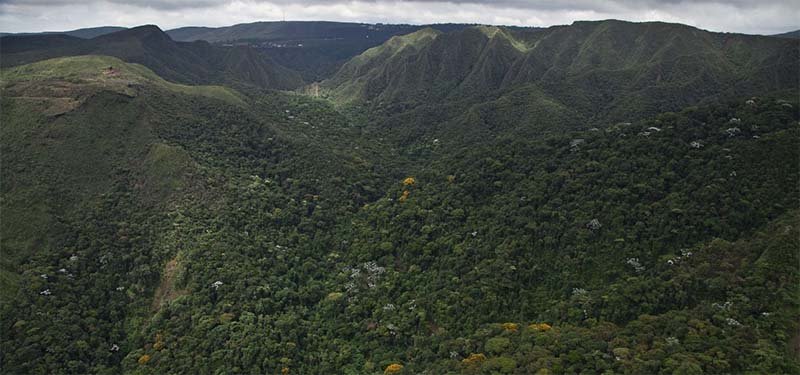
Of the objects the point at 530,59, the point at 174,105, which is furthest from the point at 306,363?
the point at 530,59

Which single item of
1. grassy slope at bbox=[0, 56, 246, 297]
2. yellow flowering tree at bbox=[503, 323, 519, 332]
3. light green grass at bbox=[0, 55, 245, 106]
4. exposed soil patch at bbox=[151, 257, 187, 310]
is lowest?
exposed soil patch at bbox=[151, 257, 187, 310]

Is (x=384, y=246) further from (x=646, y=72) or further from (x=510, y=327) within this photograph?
(x=646, y=72)

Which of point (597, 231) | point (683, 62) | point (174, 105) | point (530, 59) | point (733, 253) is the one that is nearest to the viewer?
point (733, 253)

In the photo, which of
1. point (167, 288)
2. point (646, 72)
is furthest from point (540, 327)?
point (646, 72)

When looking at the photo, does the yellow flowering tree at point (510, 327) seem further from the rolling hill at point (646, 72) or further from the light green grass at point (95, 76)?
the light green grass at point (95, 76)

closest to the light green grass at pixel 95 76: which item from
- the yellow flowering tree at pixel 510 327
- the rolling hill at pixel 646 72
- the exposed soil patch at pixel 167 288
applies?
the exposed soil patch at pixel 167 288

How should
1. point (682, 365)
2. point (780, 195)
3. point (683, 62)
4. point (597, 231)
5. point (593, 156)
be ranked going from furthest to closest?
point (683, 62) < point (593, 156) < point (597, 231) < point (780, 195) < point (682, 365)

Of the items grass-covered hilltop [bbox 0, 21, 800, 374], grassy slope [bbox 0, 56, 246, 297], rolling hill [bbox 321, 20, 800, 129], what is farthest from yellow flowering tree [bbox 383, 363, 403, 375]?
rolling hill [bbox 321, 20, 800, 129]

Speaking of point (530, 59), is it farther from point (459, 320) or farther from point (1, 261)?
point (1, 261)

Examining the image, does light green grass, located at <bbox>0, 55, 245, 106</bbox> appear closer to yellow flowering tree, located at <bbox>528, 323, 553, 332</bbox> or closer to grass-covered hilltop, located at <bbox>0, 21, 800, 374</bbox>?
grass-covered hilltop, located at <bbox>0, 21, 800, 374</bbox>
